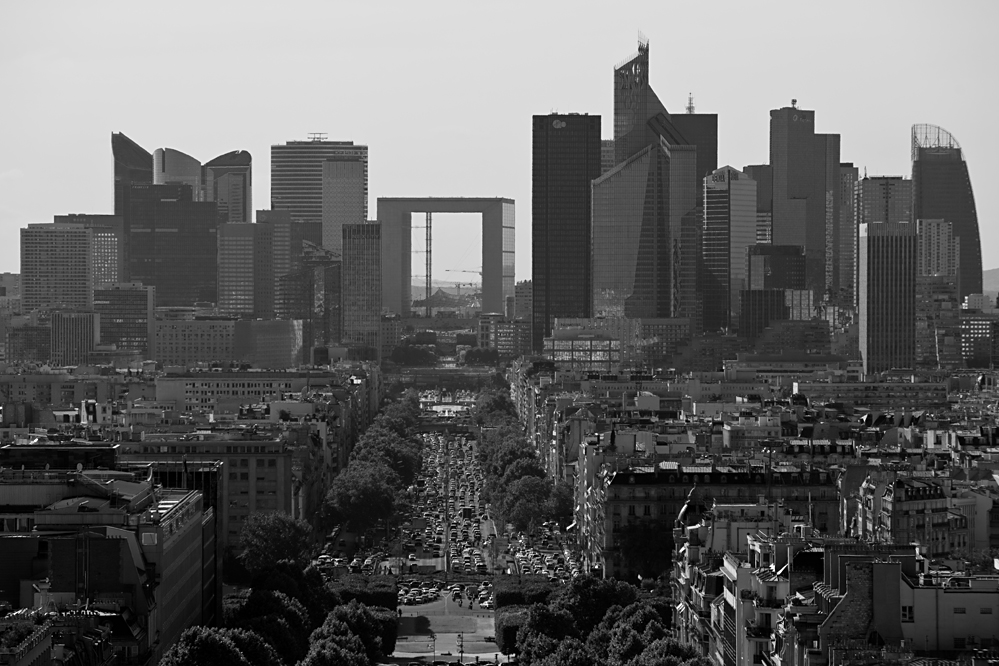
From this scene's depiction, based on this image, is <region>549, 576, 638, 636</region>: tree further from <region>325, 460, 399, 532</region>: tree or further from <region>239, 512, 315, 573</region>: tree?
<region>325, 460, 399, 532</region>: tree

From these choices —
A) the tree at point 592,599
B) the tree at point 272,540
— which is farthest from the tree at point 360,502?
the tree at point 592,599

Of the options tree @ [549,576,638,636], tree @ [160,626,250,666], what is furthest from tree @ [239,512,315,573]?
tree @ [160,626,250,666]

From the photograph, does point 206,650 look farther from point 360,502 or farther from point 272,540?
point 360,502

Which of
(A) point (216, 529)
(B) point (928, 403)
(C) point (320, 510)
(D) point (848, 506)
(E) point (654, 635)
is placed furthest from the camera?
(B) point (928, 403)

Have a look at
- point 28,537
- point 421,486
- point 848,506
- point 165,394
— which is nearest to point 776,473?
point 848,506

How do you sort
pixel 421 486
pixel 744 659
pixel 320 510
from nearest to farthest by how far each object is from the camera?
pixel 744 659 < pixel 320 510 < pixel 421 486

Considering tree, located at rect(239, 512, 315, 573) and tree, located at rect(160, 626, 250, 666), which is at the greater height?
tree, located at rect(160, 626, 250, 666)

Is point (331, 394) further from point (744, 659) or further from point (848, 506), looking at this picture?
point (744, 659)
